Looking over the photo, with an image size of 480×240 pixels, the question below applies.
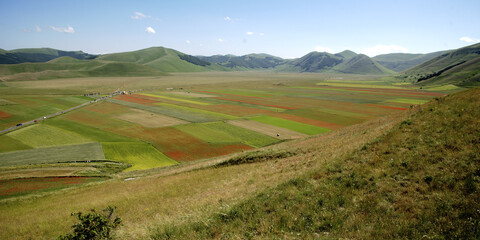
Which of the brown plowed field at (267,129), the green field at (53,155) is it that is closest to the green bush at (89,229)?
the green field at (53,155)

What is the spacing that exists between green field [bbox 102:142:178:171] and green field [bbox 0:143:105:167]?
219 cm

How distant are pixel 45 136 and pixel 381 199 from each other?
7609 centimetres

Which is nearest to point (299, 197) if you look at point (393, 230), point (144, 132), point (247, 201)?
point (247, 201)

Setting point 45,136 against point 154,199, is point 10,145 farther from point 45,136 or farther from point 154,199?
point 154,199

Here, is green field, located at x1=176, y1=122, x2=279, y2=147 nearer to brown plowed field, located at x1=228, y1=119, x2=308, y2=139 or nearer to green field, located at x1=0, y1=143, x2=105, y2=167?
brown plowed field, located at x1=228, y1=119, x2=308, y2=139

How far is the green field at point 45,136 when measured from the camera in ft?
186

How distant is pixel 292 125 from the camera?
7344 cm

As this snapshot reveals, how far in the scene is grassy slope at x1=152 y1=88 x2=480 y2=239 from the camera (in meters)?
11.0

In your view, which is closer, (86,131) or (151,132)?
(151,132)

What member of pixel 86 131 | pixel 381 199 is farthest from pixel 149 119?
pixel 381 199

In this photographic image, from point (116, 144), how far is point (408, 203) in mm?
58594

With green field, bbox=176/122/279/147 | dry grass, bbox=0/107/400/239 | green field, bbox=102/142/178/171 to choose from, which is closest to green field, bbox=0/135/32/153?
green field, bbox=102/142/178/171

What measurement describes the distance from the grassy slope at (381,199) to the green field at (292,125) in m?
46.2

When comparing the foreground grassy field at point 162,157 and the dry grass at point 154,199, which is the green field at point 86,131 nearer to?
the foreground grassy field at point 162,157
